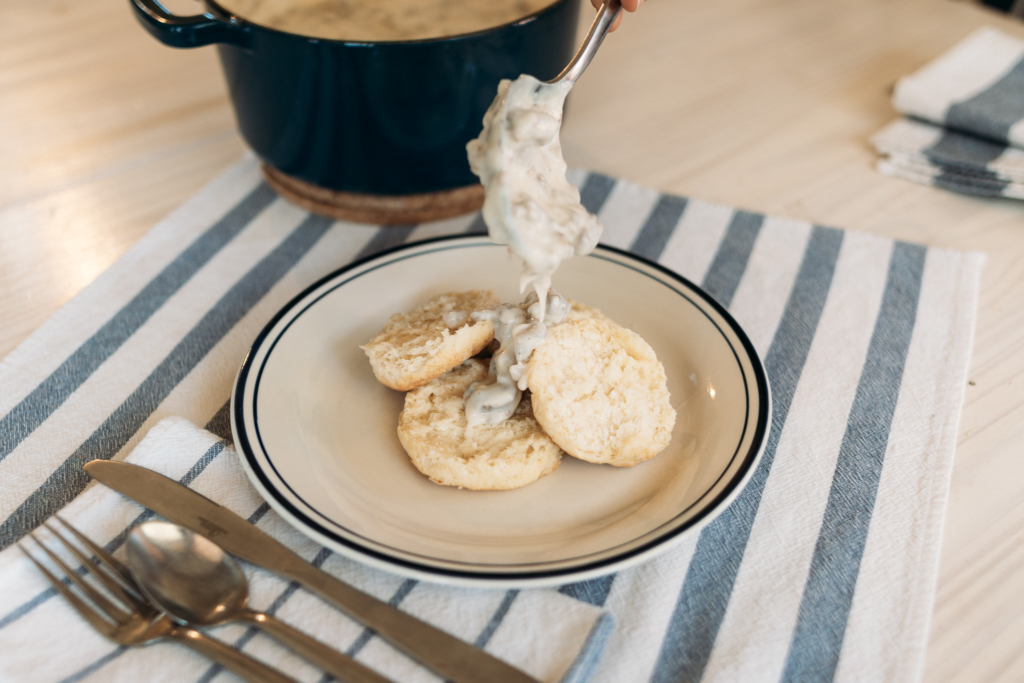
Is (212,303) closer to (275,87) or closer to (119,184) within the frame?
(275,87)

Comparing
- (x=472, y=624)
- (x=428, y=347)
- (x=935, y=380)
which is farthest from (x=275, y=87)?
(x=935, y=380)

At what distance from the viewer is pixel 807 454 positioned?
3.18 feet

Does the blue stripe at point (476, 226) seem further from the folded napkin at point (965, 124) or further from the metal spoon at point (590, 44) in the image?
the folded napkin at point (965, 124)

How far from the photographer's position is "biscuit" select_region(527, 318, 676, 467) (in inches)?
34.9

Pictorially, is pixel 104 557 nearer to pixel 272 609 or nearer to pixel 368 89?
pixel 272 609

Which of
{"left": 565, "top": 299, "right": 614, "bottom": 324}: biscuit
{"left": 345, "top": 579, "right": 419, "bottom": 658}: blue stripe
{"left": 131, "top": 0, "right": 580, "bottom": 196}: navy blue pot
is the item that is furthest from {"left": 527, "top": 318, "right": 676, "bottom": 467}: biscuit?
{"left": 131, "top": 0, "right": 580, "bottom": 196}: navy blue pot

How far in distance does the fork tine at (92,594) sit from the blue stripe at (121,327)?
0.28 m

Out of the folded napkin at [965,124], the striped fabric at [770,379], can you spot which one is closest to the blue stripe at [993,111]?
the folded napkin at [965,124]

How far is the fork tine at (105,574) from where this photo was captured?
763mm

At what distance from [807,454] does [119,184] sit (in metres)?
1.36

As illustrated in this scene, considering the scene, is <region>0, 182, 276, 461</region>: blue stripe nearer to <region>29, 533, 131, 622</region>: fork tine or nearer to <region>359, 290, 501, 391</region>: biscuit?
<region>29, 533, 131, 622</region>: fork tine

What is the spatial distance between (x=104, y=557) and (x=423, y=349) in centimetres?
42

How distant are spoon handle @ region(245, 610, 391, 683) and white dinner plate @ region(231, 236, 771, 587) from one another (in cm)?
9

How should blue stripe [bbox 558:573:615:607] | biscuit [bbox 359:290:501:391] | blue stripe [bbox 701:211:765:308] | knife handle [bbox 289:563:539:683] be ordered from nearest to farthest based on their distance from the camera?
1. knife handle [bbox 289:563:539:683]
2. blue stripe [bbox 558:573:615:607]
3. biscuit [bbox 359:290:501:391]
4. blue stripe [bbox 701:211:765:308]
